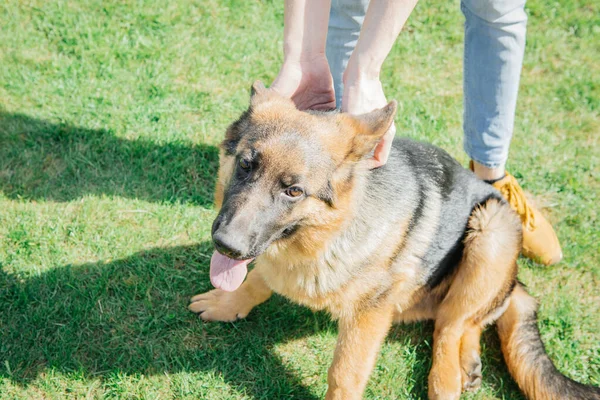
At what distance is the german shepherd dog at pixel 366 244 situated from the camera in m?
2.65

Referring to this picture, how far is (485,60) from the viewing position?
3.79 meters

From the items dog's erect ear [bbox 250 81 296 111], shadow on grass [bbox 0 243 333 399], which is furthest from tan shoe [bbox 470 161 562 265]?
dog's erect ear [bbox 250 81 296 111]

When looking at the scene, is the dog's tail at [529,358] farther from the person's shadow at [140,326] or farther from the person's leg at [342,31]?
the person's leg at [342,31]

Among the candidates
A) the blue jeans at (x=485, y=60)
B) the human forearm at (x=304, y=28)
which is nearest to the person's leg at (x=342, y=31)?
the blue jeans at (x=485, y=60)

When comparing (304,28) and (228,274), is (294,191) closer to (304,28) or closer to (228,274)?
(228,274)

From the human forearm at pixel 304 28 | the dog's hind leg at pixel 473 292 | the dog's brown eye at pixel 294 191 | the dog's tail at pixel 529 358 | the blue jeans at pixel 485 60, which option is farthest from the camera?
the blue jeans at pixel 485 60

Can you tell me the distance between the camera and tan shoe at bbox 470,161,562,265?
4.21m

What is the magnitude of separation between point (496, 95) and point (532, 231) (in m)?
1.16

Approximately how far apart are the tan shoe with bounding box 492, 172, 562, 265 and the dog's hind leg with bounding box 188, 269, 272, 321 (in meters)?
2.08

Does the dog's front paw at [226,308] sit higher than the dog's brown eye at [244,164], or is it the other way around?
the dog's brown eye at [244,164]

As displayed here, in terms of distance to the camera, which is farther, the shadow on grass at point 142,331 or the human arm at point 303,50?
the shadow on grass at point 142,331

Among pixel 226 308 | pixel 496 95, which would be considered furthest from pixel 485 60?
pixel 226 308

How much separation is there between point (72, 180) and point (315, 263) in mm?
2517

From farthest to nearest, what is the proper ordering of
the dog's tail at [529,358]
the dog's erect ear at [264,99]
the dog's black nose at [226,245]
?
the dog's tail at [529,358]
the dog's erect ear at [264,99]
the dog's black nose at [226,245]
